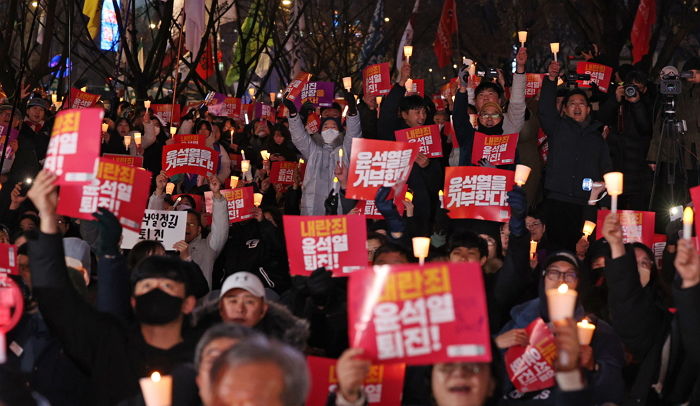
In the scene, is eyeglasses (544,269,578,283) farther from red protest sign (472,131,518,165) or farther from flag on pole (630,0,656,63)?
flag on pole (630,0,656,63)

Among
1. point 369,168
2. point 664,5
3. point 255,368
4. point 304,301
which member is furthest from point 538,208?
point 664,5

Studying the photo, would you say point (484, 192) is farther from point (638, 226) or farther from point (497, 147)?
point (497, 147)

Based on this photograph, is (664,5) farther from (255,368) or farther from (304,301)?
(255,368)

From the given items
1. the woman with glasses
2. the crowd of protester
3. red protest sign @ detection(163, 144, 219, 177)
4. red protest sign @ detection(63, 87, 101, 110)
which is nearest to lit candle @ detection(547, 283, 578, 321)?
the crowd of protester

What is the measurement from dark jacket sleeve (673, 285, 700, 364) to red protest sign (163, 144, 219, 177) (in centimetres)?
666

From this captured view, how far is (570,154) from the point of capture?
34.3 feet

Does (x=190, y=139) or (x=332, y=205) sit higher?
(x=190, y=139)

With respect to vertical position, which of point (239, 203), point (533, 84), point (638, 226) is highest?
point (533, 84)

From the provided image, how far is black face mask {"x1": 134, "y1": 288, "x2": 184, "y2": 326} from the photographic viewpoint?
18.5 feet

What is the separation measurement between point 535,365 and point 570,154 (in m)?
4.75

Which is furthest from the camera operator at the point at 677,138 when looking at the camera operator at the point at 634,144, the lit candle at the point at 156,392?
the lit candle at the point at 156,392

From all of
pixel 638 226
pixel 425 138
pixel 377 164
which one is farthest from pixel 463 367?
pixel 425 138

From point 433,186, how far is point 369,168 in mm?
2316

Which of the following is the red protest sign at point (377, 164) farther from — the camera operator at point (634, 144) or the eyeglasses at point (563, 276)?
the camera operator at point (634, 144)
